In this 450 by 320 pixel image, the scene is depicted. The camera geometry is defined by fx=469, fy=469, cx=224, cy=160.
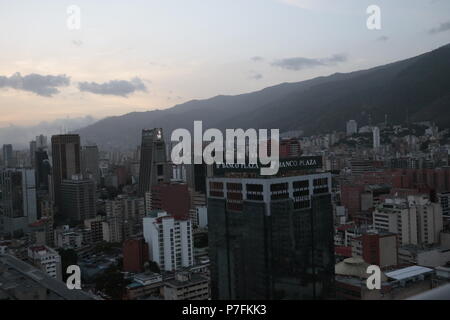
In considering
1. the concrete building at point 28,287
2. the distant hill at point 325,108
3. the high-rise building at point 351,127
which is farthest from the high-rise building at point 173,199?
the high-rise building at point 351,127

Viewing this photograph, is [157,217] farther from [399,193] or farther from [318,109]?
[318,109]

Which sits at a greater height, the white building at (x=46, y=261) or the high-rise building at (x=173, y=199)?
the high-rise building at (x=173, y=199)

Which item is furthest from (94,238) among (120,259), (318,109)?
(318,109)

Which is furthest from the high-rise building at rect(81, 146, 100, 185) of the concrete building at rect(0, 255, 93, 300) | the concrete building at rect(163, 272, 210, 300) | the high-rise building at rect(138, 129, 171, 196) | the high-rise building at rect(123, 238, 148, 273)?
the concrete building at rect(0, 255, 93, 300)

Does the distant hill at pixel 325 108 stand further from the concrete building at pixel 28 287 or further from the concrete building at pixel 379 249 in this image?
A: the concrete building at pixel 28 287

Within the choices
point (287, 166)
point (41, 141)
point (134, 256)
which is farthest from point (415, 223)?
point (41, 141)

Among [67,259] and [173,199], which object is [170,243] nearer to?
[67,259]

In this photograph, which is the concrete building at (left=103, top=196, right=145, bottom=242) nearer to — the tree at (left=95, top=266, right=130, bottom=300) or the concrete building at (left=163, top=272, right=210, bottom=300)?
the tree at (left=95, top=266, right=130, bottom=300)
